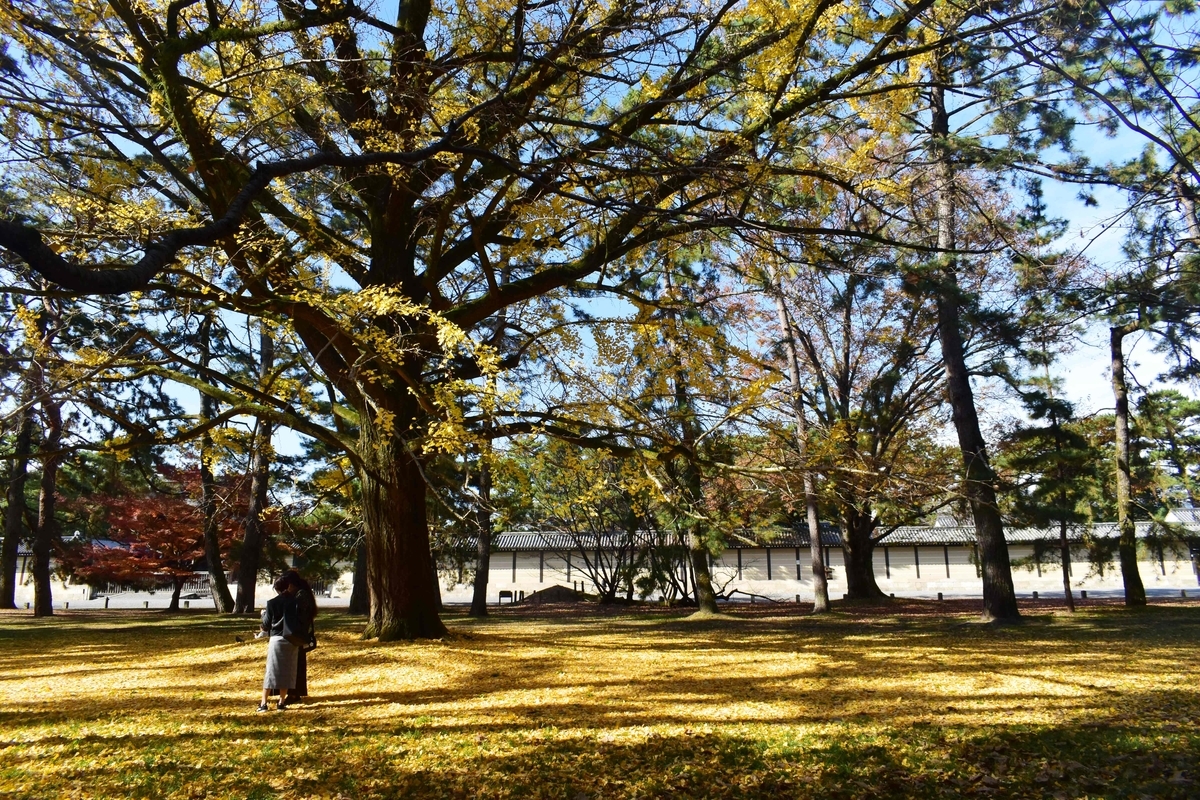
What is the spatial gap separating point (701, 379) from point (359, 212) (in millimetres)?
5502

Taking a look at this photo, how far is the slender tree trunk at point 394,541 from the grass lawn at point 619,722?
56 cm

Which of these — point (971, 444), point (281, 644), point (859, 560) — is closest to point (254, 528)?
point (281, 644)

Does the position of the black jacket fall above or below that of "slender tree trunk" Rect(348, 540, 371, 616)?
above

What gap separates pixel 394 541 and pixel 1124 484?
15.9 metres

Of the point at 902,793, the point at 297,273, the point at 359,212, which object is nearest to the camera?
the point at 902,793

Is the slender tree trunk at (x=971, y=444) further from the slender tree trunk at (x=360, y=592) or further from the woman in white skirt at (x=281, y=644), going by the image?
the slender tree trunk at (x=360, y=592)

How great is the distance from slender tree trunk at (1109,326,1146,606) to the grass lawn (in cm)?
754

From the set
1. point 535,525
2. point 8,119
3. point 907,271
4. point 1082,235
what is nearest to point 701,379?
point 907,271

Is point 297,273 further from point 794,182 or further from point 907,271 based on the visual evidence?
point 907,271

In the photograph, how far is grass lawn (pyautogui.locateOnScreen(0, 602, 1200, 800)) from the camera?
14.2 ft

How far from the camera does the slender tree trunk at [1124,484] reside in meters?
16.3

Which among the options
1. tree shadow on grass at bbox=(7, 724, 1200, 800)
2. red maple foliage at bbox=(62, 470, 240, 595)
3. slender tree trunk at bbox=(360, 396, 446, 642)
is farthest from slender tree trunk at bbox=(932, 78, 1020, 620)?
red maple foliage at bbox=(62, 470, 240, 595)

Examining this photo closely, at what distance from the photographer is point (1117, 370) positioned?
687 inches

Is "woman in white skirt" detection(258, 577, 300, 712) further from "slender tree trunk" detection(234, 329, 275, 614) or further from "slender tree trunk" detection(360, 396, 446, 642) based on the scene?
"slender tree trunk" detection(234, 329, 275, 614)
